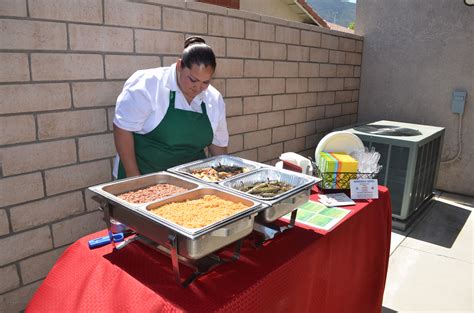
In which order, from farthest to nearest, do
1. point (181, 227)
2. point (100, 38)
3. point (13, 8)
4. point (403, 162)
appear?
point (403, 162), point (100, 38), point (13, 8), point (181, 227)

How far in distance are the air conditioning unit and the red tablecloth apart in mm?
2093

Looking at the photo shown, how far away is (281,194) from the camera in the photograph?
1309 millimetres

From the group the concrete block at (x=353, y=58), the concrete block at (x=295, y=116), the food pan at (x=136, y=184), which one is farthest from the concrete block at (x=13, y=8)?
the concrete block at (x=353, y=58)

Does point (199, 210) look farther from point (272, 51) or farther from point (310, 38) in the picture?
point (310, 38)

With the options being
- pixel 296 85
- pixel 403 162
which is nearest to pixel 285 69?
pixel 296 85

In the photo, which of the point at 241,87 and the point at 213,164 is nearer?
the point at 213,164

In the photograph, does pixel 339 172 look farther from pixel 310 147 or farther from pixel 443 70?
pixel 443 70

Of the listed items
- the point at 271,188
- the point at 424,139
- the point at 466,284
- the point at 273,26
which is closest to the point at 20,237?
the point at 271,188

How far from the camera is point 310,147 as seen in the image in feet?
14.3

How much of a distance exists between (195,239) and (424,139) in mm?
3270

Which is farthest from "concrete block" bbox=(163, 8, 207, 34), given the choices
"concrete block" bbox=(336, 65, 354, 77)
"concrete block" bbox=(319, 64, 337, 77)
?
"concrete block" bbox=(336, 65, 354, 77)

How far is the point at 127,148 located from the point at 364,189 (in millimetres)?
1274

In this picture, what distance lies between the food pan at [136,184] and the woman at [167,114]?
0.45 metres

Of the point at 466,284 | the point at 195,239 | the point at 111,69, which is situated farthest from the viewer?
the point at 466,284
